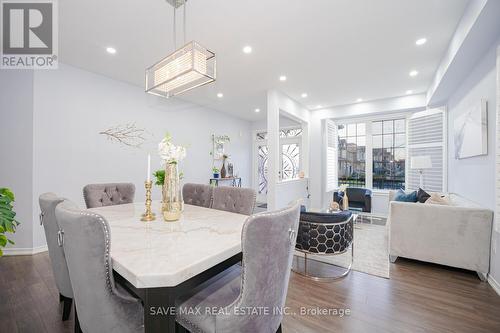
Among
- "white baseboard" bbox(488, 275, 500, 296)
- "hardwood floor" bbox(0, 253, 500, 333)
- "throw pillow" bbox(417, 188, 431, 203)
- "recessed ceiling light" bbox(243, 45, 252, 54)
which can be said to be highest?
"recessed ceiling light" bbox(243, 45, 252, 54)

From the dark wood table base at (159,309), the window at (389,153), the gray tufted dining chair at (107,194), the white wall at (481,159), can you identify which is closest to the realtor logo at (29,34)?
the gray tufted dining chair at (107,194)

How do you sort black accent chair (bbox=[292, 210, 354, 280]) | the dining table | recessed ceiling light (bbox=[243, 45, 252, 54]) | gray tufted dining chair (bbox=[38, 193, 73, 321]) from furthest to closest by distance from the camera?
recessed ceiling light (bbox=[243, 45, 252, 54]), black accent chair (bbox=[292, 210, 354, 280]), gray tufted dining chair (bbox=[38, 193, 73, 321]), the dining table

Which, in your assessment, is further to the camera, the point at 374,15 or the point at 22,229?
the point at 22,229

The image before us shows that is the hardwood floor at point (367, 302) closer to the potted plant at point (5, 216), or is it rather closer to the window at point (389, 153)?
the potted plant at point (5, 216)

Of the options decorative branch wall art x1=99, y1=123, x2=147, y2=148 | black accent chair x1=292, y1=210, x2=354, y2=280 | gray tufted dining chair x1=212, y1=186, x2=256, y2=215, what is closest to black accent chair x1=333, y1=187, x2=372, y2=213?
black accent chair x1=292, y1=210, x2=354, y2=280

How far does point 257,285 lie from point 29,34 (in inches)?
145

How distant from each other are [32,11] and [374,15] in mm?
3539

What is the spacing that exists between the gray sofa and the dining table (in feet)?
7.64

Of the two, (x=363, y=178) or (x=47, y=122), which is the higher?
(x=47, y=122)

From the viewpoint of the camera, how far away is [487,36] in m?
2.16

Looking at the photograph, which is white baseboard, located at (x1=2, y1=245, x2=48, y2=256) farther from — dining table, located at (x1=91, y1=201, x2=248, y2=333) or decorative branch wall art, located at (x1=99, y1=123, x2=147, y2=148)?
dining table, located at (x1=91, y1=201, x2=248, y2=333)

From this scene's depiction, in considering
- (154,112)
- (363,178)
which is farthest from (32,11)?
(363,178)

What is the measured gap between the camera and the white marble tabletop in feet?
2.62

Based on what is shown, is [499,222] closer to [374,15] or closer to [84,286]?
[374,15]
